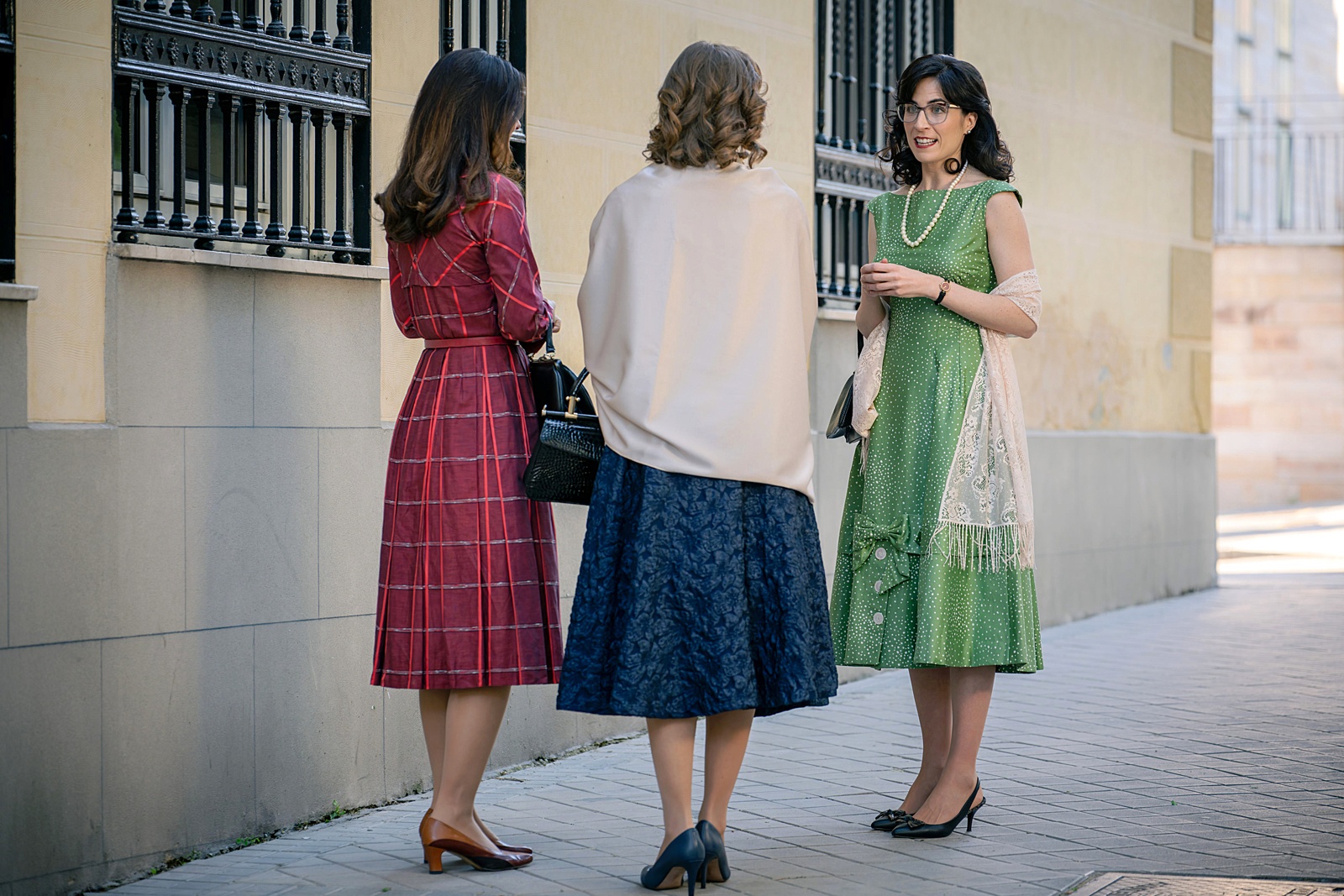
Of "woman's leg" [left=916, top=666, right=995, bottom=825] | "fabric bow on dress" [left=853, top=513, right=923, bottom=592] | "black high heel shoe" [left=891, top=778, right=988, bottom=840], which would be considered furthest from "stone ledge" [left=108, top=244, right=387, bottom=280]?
"black high heel shoe" [left=891, top=778, right=988, bottom=840]

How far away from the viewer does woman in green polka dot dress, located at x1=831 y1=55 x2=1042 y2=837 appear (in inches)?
174

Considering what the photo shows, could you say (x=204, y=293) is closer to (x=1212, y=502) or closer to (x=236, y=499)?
(x=236, y=499)

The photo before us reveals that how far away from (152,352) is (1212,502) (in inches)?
330

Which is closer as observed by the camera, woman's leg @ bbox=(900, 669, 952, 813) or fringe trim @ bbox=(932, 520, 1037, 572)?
fringe trim @ bbox=(932, 520, 1037, 572)

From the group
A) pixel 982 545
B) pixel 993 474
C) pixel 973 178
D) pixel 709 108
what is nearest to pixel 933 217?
pixel 973 178

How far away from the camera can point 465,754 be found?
4133mm

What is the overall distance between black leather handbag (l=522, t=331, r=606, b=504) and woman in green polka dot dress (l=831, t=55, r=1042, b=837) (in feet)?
3.18

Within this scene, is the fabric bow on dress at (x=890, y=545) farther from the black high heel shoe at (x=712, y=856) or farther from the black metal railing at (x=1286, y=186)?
the black metal railing at (x=1286, y=186)

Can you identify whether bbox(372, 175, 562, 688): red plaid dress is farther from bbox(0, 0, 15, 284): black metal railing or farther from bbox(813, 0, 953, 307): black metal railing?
bbox(813, 0, 953, 307): black metal railing

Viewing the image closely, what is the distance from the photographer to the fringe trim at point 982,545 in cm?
441

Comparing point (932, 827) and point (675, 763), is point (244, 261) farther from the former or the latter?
point (932, 827)

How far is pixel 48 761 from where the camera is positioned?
409 centimetres

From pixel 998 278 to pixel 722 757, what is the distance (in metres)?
1.59

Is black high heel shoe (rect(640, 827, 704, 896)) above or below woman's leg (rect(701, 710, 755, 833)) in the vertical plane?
below
